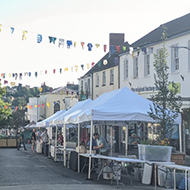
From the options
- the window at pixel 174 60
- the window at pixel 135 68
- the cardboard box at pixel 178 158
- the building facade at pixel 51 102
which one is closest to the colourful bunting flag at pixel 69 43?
the window at pixel 174 60

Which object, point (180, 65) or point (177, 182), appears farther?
point (180, 65)

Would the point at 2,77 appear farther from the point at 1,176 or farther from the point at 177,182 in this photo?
the point at 177,182

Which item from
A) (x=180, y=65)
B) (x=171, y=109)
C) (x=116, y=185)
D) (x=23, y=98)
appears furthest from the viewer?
(x=23, y=98)

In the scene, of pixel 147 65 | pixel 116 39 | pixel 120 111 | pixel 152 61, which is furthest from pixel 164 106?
pixel 116 39

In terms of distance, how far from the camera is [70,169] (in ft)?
61.8

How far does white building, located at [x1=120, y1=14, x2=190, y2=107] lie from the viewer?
25219 mm

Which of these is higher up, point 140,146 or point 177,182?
point 140,146

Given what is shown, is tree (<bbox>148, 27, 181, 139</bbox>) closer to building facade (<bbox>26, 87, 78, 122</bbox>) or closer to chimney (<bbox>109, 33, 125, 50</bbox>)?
chimney (<bbox>109, 33, 125, 50</bbox>)

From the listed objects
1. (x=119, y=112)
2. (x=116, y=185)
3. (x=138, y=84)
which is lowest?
(x=116, y=185)

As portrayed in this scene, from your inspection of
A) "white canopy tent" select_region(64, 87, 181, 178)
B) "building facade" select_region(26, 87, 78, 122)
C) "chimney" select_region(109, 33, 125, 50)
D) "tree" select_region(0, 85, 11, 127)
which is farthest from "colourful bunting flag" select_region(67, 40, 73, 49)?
"building facade" select_region(26, 87, 78, 122)

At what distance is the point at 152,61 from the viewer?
96.2ft

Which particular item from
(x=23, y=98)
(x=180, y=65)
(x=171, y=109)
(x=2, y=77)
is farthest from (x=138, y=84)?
(x=23, y=98)

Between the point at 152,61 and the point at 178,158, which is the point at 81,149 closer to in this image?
the point at 178,158

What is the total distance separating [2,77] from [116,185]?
20466 millimetres
